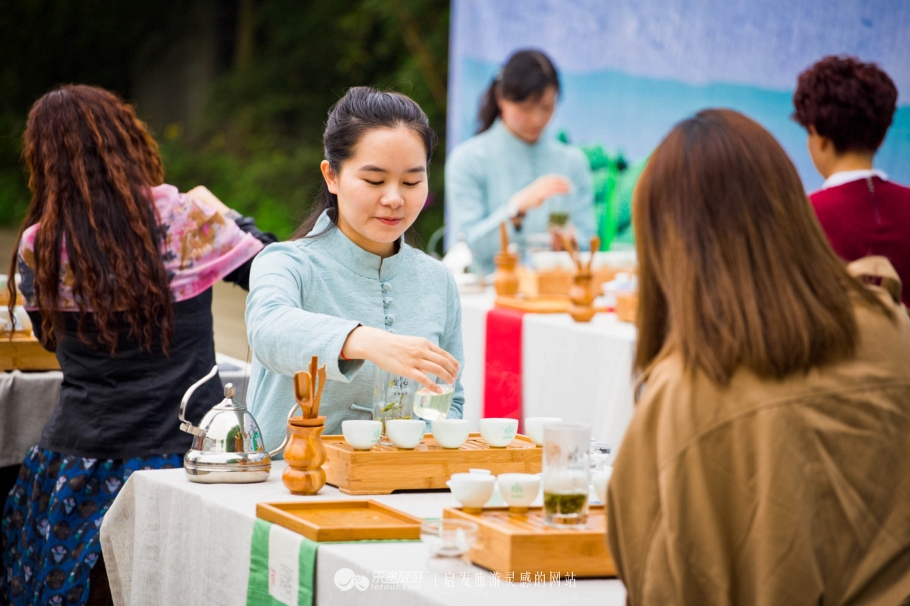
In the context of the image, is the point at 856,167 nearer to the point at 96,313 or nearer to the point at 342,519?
the point at 342,519

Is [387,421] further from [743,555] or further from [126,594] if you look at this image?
[743,555]

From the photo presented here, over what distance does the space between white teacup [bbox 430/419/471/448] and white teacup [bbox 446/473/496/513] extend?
0.34 meters

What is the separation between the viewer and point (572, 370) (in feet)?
12.8

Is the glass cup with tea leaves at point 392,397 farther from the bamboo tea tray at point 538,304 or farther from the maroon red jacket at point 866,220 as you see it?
the bamboo tea tray at point 538,304

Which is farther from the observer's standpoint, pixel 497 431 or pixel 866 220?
pixel 866 220

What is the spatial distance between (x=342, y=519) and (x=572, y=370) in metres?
2.26

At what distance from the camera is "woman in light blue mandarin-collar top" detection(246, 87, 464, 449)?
2.06m

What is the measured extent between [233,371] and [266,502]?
1.55 meters

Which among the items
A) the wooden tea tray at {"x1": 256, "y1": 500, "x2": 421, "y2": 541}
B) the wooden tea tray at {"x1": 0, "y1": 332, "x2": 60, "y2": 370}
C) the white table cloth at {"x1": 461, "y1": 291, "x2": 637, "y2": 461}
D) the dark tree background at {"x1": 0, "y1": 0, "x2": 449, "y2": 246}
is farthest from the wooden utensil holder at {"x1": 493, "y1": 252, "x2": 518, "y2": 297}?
the dark tree background at {"x1": 0, "y1": 0, "x2": 449, "y2": 246}

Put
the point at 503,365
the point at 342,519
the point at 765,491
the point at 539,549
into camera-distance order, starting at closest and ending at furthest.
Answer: the point at 765,491 < the point at 539,549 < the point at 342,519 < the point at 503,365

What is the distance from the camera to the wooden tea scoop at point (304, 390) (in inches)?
72.2

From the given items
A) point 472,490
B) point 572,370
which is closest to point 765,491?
point 472,490

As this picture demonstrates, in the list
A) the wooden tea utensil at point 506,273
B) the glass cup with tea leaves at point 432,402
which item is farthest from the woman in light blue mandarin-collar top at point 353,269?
the wooden tea utensil at point 506,273

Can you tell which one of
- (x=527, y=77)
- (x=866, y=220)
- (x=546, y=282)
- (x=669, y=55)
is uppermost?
(x=669, y=55)
